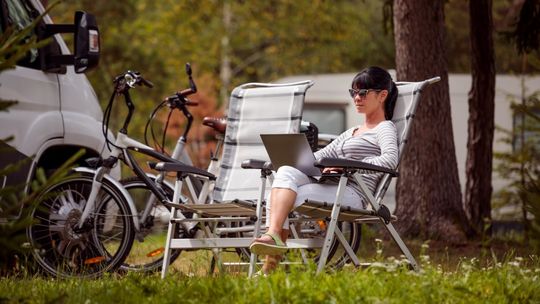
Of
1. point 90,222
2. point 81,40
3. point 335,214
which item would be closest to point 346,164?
point 335,214

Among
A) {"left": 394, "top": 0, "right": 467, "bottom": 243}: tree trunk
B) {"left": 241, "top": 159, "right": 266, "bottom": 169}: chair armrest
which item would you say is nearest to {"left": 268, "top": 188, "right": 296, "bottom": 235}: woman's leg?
{"left": 241, "top": 159, "right": 266, "bottom": 169}: chair armrest

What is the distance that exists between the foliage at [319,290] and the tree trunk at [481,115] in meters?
5.64

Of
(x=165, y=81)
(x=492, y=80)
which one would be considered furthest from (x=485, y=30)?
(x=165, y=81)

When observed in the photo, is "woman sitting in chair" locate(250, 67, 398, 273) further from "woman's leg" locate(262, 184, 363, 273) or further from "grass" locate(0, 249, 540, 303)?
"grass" locate(0, 249, 540, 303)

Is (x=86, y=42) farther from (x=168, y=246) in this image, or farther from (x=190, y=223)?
(x=168, y=246)

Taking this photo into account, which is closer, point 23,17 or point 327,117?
point 23,17

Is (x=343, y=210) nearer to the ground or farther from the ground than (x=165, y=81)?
farther from the ground

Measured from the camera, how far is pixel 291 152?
21.9 ft

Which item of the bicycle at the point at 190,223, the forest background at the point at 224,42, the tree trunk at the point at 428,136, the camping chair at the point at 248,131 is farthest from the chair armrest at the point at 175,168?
the forest background at the point at 224,42

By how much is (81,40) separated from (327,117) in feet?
36.9

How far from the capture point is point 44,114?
302 inches

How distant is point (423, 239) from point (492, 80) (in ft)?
6.03

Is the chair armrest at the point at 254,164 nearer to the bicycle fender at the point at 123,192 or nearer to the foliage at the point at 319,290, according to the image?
the bicycle fender at the point at 123,192

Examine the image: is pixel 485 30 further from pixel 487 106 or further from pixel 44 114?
pixel 44 114
